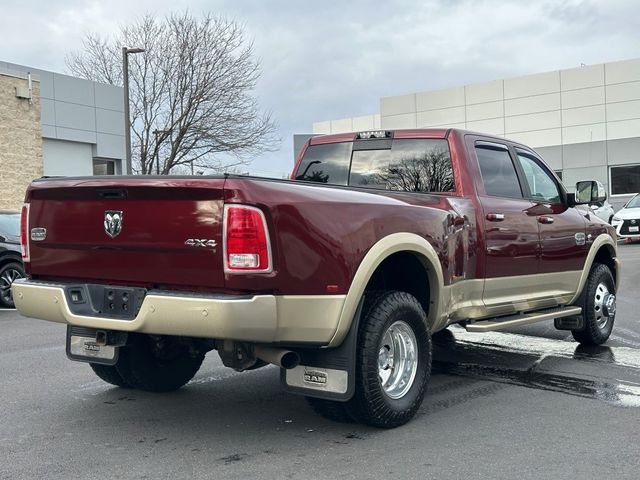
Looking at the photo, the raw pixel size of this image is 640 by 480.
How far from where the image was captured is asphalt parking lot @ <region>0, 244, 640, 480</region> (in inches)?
156

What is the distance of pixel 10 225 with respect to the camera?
11.6 meters

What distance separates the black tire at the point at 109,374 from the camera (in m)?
5.51

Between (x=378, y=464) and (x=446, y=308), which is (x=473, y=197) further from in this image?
(x=378, y=464)

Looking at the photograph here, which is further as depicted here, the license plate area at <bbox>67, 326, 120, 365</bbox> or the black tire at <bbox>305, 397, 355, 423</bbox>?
the license plate area at <bbox>67, 326, 120, 365</bbox>

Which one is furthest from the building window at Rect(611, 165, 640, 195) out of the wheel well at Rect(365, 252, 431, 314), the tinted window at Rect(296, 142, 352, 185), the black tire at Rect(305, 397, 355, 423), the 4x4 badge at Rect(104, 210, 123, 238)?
the 4x4 badge at Rect(104, 210, 123, 238)

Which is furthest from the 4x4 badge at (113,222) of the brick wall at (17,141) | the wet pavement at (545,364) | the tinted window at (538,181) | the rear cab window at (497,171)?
the brick wall at (17,141)

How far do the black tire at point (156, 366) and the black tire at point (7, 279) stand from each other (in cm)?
651

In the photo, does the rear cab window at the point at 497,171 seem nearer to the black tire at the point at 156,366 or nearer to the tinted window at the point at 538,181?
the tinted window at the point at 538,181

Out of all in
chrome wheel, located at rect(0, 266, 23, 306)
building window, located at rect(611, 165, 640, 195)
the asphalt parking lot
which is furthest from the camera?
building window, located at rect(611, 165, 640, 195)

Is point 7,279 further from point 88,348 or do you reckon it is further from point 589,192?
point 589,192

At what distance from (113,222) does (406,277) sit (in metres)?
2.07

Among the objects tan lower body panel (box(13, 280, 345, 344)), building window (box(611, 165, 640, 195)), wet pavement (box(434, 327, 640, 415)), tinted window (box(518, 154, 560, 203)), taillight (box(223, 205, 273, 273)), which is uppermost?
building window (box(611, 165, 640, 195))

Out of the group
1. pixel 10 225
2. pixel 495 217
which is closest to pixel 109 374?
pixel 495 217

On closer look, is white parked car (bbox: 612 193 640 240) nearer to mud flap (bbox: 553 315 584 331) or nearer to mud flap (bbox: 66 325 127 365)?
mud flap (bbox: 553 315 584 331)
